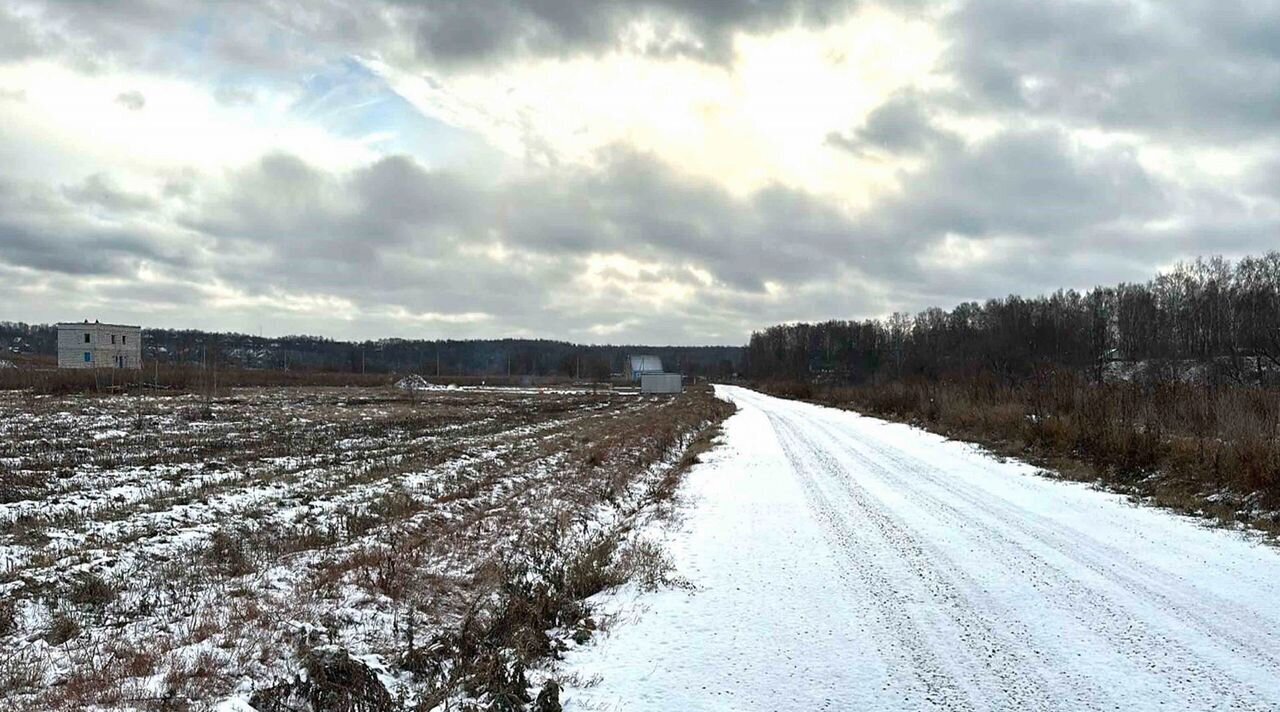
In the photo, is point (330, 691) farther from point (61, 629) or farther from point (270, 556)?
point (270, 556)

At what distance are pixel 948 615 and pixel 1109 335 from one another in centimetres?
10399

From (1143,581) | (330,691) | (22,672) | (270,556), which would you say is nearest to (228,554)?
(270,556)

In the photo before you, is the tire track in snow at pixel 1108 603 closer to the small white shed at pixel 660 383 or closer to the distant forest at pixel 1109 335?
the distant forest at pixel 1109 335

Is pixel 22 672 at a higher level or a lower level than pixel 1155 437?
lower

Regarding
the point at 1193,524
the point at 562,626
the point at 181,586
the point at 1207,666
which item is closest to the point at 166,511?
the point at 181,586

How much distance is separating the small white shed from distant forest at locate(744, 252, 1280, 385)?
2112 cm

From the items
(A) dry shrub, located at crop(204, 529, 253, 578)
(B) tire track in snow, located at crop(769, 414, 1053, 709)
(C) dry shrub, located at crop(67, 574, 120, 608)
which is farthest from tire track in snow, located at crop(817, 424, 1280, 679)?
(C) dry shrub, located at crop(67, 574, 120, 608)

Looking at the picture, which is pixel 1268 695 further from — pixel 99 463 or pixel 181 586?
pixel 99 463

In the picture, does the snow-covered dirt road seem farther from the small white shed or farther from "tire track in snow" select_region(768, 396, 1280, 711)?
the small white shed

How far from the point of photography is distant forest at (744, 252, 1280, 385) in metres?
60.1

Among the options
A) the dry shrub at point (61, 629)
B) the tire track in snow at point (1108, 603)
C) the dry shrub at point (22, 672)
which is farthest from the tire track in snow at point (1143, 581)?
the dry shrub at point (61, 629)

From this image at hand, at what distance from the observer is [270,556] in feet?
31.5

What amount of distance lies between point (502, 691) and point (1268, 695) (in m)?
4.78

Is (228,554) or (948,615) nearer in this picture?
(948,615)
